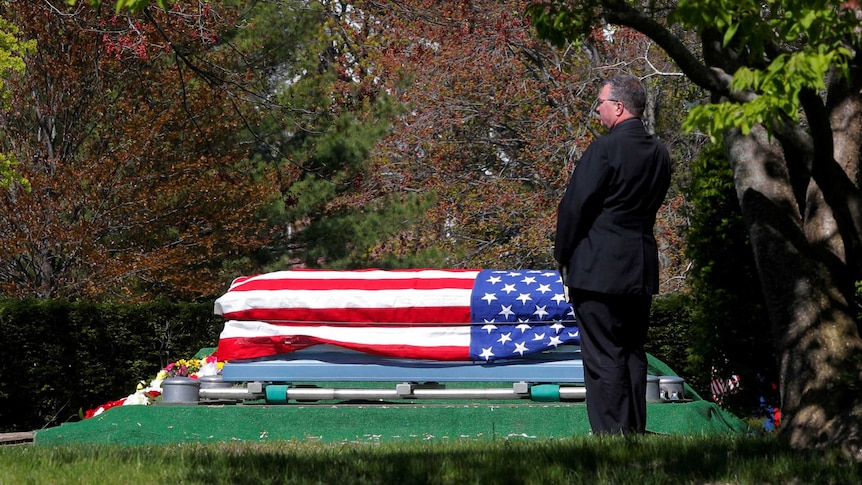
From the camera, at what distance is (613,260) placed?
4969 mm

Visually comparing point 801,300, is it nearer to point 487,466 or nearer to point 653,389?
point 487,466

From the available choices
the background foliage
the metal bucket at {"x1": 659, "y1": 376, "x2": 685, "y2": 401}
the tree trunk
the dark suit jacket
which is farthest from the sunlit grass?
the background foliage

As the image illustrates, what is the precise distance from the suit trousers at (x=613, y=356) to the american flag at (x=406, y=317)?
1.91m

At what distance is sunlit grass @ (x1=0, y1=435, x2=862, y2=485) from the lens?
388 centimetres

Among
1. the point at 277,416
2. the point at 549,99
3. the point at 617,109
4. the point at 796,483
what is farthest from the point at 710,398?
the point at 549,99

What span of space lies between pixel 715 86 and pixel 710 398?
5188mm

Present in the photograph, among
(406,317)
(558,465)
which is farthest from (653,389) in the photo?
(558,465)

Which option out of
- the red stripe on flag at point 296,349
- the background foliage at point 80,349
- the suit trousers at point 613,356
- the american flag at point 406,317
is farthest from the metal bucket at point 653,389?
the background foliage at point 80,349

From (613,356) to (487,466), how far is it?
1134mm

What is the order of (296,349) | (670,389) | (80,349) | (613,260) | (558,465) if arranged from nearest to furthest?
(558,465) < (613,260) < (670,389) < (296,349) < (80,349)

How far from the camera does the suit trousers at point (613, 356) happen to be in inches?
197

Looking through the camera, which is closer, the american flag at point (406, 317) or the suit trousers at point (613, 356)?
the suit trousers at point (613, 356)

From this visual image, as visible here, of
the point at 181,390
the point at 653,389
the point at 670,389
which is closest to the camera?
the point at 653,389

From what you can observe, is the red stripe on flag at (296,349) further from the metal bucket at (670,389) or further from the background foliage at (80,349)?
the background foliage at (80,349)
